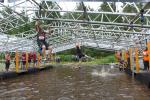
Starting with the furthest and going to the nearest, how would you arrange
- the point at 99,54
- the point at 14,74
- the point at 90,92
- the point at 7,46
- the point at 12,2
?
the point at 99,54, the point at 7,46, the point at 14,74, the point at 12,2, the point at 90,92

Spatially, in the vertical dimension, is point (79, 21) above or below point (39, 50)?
above

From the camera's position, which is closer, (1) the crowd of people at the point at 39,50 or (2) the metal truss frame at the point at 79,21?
(2) the metal truss frame at the point at 79,21

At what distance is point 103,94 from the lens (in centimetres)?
1255

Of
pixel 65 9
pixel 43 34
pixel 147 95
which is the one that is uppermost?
pixel 65 9

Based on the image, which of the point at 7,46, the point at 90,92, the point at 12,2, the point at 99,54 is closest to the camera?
the point at 90,92

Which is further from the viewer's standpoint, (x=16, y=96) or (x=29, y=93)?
(x=29, y=93)

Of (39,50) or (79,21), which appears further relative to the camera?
(39,50)

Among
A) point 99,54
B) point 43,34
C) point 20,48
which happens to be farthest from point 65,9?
point 99,54

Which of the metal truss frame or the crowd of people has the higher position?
the metal truss frame

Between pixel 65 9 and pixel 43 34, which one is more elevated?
pixel 65 9

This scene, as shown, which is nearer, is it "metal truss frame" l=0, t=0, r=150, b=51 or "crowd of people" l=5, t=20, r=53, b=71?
"metal truss frame" l=0, t=0, r=150, b=51

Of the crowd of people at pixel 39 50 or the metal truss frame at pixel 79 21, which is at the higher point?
the metal truss frame at pixel 79 21

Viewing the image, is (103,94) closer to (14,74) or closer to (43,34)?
(43,34)

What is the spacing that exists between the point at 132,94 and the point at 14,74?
11.6 meters
